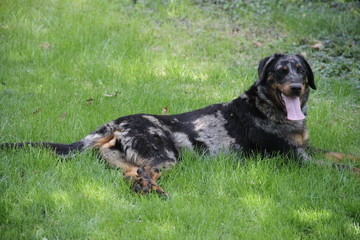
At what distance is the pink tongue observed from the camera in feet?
19.8

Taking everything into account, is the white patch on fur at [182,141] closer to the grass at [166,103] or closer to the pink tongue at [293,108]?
the grass at [166,103]

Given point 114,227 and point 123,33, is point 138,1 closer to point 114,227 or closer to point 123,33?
point 123,33

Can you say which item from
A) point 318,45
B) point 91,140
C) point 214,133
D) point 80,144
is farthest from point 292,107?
point 318,45

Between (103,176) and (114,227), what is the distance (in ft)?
3.43

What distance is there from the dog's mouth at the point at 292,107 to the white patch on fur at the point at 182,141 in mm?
1354

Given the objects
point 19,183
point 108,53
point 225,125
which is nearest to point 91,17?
point 108,53

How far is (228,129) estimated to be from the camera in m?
6.33

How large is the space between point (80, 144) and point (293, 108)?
9.19ft

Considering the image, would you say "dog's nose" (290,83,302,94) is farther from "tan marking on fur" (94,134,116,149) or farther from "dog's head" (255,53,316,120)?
"tan marking on fur" (94,134,116,149)

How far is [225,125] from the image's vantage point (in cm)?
636

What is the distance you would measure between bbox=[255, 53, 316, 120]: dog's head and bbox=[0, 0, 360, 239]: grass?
0.77m

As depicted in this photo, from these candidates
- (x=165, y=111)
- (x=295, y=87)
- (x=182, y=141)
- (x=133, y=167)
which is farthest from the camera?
(x=165, y=111)

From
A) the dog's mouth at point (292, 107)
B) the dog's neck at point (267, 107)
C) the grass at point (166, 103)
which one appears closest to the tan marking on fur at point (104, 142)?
the grass at point (166, 103)

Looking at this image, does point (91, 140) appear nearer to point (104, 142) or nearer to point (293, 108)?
point (104, 142)
